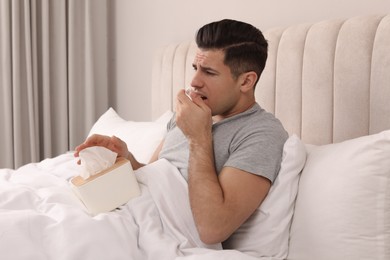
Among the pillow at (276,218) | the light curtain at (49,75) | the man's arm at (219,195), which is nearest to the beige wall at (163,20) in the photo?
the light curtain at (49,75)

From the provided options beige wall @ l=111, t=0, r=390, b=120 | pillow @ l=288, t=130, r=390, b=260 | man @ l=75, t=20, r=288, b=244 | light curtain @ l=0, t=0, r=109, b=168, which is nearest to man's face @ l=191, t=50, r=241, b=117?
man @ l=75, t=20, r=288, b=244

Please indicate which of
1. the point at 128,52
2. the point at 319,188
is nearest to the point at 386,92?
the point at 319,188

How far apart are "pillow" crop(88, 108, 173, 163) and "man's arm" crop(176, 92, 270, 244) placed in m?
0.69

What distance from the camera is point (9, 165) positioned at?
2.91 metres

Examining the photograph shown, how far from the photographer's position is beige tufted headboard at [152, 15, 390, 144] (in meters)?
1.41

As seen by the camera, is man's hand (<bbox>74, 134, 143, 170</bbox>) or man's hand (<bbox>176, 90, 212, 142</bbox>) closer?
man's hand (<bbox>176, 90, 212, 142</bbox>)

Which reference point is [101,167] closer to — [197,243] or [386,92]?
[197,243]

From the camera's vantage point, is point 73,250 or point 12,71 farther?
point 12,71

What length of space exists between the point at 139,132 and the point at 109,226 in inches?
39.7

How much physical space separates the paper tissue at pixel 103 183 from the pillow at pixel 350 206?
0.48 meters

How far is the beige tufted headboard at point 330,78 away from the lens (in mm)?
1408

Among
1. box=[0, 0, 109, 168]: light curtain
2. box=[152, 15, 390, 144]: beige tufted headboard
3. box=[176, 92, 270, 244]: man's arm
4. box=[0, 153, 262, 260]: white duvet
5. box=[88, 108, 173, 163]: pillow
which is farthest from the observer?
box=[0, 0, 109, 168]: light curtain

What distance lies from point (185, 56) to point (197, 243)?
1211 millimetres

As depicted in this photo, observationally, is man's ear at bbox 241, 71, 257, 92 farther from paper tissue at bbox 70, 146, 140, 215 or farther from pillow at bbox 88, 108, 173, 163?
pillow at bbox 88, 108, 173, 163
